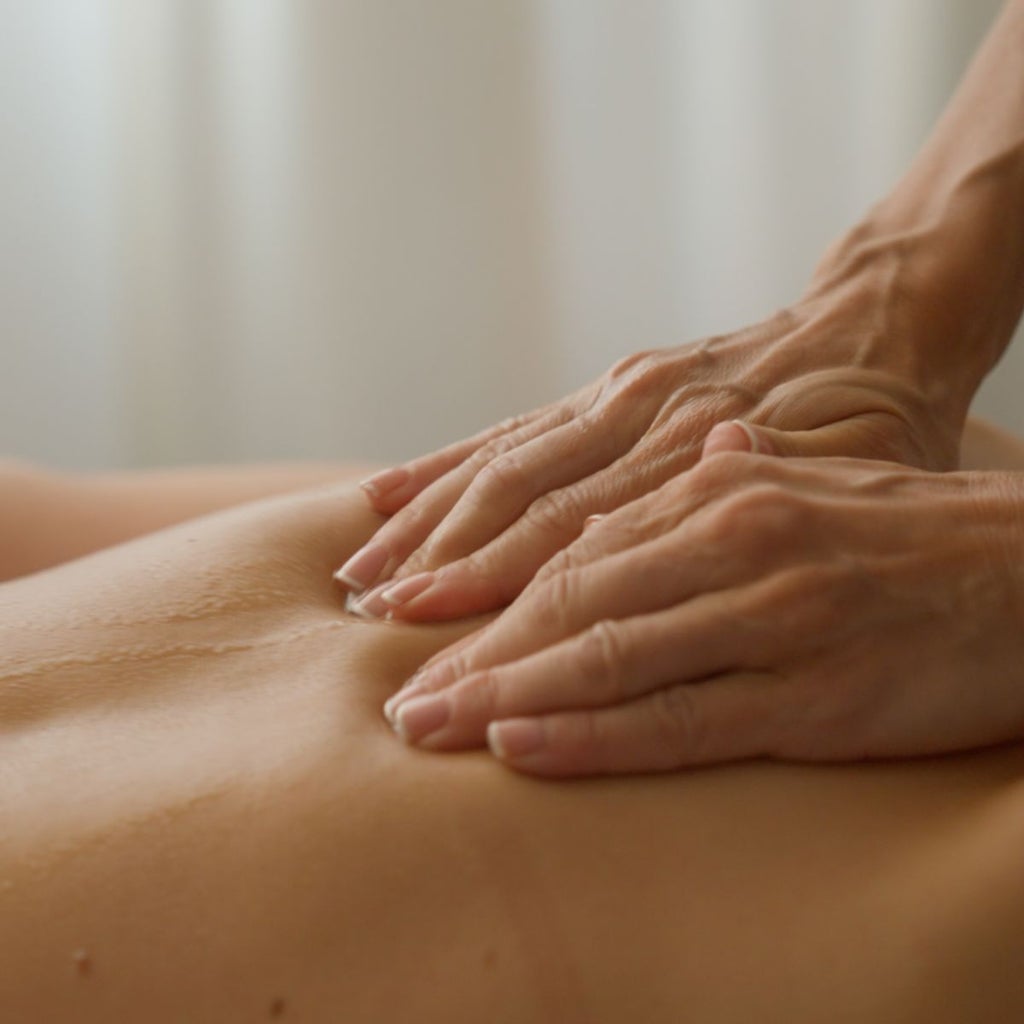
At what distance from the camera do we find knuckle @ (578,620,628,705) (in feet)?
1.98

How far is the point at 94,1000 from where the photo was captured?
501mm

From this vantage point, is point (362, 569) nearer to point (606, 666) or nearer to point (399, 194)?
point (606, 666)

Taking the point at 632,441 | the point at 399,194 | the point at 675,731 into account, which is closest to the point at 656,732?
the point at 675,731

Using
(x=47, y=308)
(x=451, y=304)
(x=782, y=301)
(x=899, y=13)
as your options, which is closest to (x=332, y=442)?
(x=451, y=304)

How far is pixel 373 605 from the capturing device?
2.55 ft

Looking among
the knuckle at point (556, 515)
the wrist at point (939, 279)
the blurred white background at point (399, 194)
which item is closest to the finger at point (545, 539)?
the knuckle at point (556, 515)

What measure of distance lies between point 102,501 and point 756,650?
717mm

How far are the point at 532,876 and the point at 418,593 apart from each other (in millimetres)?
258

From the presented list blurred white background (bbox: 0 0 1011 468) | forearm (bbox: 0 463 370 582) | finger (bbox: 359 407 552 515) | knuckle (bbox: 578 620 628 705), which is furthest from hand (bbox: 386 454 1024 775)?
blurred white background (bbox: 0 0 1011 468)

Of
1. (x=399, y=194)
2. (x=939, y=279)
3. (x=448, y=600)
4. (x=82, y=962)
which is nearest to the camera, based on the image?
(x=82, y=962)

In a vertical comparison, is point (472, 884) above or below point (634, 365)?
below

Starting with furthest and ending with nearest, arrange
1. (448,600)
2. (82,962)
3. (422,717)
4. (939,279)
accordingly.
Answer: (939,279), (448,600), (422,717), (82,962)

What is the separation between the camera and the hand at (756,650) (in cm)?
60

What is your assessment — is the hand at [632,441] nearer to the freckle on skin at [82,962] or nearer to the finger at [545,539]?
the finger at [545,539]
